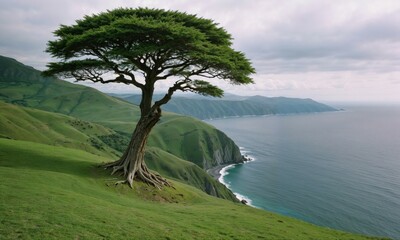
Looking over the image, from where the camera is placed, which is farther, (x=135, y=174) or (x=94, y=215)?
(x=135, y=174)

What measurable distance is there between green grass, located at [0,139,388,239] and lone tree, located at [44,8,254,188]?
3461mm

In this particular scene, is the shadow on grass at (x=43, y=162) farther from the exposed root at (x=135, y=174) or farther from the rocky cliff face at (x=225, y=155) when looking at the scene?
the rocky cliff face at (x=225, y=155)

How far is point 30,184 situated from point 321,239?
1933 cm

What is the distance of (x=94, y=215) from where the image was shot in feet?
48.8

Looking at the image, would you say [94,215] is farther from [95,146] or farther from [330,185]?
[330,185]

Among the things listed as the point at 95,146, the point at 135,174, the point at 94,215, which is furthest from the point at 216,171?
the point at 94,215

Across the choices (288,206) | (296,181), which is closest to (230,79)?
(288,206)

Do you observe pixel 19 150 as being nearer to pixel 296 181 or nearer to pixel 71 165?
pixel 71 165

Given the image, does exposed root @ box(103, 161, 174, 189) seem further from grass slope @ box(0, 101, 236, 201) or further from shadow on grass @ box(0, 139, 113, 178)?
grass slope @ box(0, 101, 236, 201)

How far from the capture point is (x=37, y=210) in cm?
1391

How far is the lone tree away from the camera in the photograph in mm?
25234

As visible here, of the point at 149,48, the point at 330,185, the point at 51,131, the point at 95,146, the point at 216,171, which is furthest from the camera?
the point at 216,171

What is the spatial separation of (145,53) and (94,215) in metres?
15.1

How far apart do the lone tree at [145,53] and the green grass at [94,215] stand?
346cm
